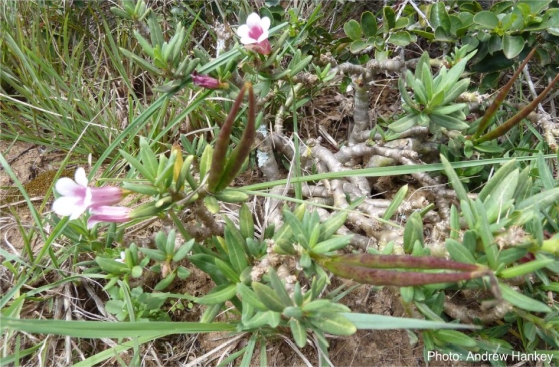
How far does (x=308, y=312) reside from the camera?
41.5 inches

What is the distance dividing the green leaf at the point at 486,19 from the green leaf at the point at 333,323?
1260mm

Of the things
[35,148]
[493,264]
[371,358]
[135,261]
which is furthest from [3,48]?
[493,264]

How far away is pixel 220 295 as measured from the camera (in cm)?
122

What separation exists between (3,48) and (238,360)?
71.0 inches

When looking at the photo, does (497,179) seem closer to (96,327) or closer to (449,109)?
(449,109)

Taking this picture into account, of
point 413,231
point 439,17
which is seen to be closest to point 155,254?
point 413,231

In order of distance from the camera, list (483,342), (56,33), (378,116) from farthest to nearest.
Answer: (56,33) < (378,116) < (483,342)

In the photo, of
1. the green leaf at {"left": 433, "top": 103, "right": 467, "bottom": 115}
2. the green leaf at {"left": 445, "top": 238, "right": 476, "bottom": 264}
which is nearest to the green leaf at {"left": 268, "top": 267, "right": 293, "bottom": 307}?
the green leaf at {"left": 445, "top": 238, "right": 476, "bottom": 264}

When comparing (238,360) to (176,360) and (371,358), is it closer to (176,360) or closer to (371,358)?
(176,360)

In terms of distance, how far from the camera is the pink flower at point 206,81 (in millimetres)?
1469

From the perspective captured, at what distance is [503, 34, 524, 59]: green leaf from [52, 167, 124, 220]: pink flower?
1.45 m

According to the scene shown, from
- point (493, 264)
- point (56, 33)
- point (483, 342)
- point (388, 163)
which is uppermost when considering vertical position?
point (56, 33)

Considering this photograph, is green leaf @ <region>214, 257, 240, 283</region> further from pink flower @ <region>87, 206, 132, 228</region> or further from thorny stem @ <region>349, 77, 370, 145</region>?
thorny stem @ <region>349, 77, 370, 145</region>

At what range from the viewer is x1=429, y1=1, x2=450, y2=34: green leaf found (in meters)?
1.71
